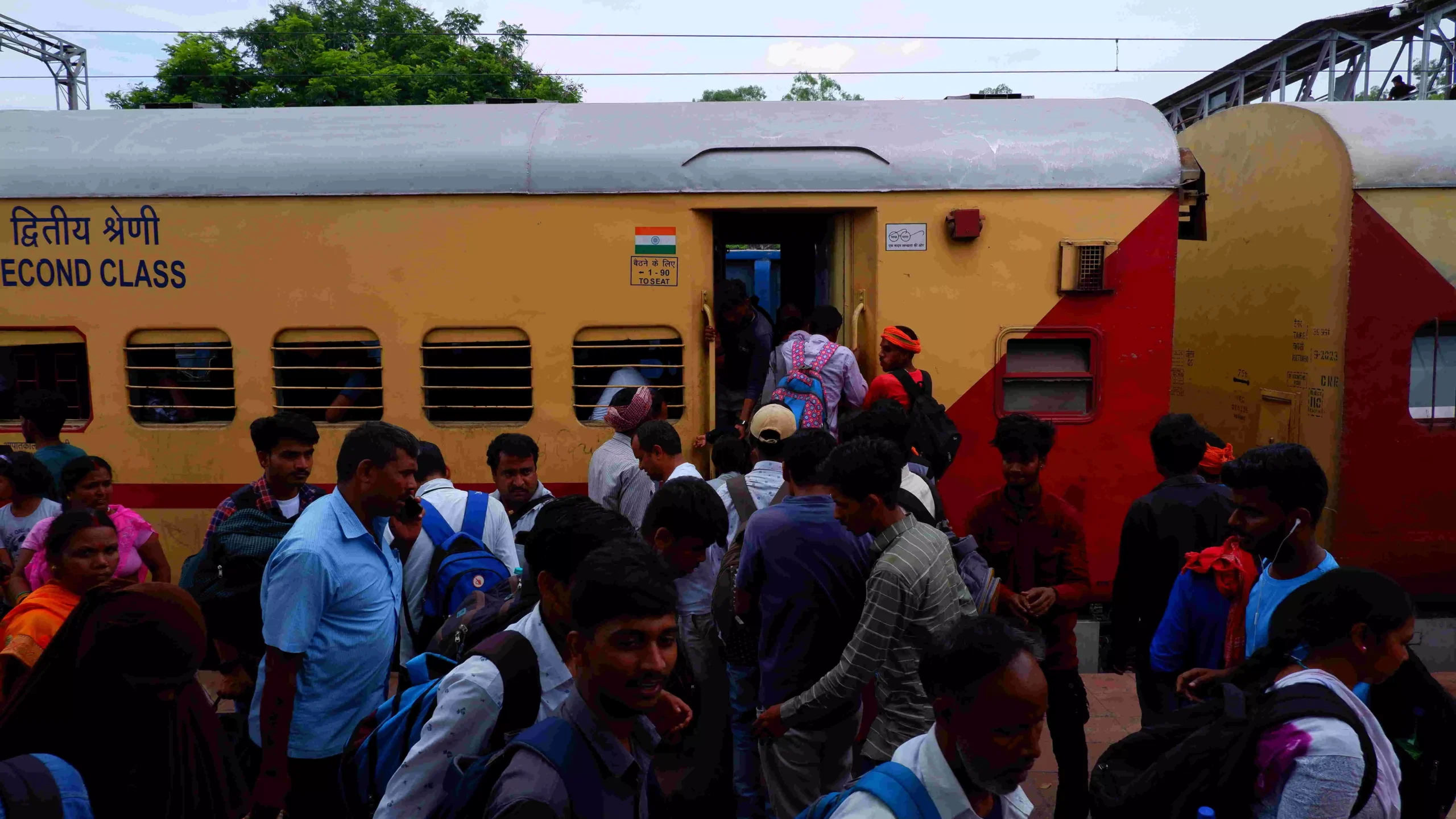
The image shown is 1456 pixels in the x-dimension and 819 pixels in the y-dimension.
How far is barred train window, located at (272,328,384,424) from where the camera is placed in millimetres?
5590

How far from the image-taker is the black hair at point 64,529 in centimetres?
294

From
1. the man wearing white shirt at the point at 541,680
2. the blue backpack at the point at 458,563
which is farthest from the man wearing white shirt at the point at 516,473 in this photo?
the man wearing white shirt at the point at 541,680

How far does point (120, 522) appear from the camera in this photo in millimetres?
4312

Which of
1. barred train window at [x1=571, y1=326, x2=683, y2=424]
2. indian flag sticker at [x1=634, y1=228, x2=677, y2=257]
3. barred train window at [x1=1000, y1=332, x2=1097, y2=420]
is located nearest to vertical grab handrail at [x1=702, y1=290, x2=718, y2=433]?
barred train window at [x1=571, y1=326, x2=683, y2=424]

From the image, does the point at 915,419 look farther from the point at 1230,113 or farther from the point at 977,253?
the point at 1230,113

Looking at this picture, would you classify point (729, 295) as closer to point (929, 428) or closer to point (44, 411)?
point (929, 428)

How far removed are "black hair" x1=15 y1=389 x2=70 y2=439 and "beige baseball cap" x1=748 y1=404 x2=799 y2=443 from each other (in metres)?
3.52

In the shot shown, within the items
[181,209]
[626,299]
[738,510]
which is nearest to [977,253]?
[626,299]

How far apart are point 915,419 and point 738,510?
1274 mm

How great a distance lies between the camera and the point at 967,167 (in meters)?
5.47

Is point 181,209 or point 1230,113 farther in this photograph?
point 1230,113

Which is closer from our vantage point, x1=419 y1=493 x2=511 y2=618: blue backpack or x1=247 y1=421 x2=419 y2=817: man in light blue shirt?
x1=247 y1=421 x2=419 y2=817: man in light blue shirt

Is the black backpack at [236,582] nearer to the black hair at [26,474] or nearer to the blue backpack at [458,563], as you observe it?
the blue backpack at [458,563]

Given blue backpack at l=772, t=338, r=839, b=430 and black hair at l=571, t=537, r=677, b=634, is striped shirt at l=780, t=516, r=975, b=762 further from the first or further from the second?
blue backpack at l=772, t=338, r=839, b=430
